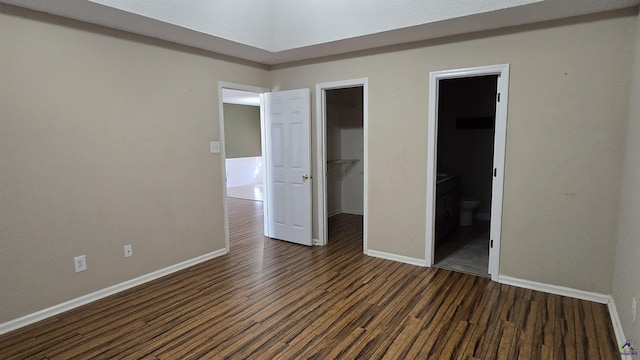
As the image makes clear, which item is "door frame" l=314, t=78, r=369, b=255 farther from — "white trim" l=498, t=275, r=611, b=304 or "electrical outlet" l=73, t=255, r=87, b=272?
"electrical outlet" l=73, t=255, r=87, b=272

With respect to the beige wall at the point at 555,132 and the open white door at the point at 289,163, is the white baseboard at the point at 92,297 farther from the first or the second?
the beige wall at the point at 555,132

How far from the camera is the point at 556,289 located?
3.15m

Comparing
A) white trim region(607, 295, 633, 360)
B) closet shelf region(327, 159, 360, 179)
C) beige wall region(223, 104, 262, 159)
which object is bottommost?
white trim region(607, 295, 633, 360)

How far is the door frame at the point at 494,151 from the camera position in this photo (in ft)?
10.7

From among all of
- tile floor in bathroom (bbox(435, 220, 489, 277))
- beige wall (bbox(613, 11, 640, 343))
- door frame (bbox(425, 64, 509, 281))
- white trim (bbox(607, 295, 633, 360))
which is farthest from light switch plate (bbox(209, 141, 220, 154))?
white trim (bbox(607, 295, 633, 360))

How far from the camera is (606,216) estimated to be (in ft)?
9.53

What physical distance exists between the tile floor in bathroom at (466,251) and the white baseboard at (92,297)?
2807mm

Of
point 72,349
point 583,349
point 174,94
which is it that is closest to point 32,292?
point 72,349

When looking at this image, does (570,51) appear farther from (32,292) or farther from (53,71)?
(32,292)

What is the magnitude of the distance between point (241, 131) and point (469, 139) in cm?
688

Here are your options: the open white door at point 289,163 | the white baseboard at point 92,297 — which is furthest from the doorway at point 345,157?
the white baseboard at point 92,297

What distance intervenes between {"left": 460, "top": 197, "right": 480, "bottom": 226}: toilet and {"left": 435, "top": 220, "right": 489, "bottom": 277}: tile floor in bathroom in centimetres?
11

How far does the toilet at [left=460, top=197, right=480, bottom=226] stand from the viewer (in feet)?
17.5

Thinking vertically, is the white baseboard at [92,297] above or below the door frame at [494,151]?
below
